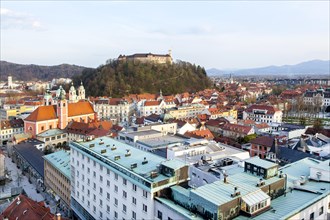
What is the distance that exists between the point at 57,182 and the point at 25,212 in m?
11.4

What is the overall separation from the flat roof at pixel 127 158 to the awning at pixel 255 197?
433 cm

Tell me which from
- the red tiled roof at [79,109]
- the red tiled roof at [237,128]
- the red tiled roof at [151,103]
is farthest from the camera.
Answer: the red tiled roof at [151,103]

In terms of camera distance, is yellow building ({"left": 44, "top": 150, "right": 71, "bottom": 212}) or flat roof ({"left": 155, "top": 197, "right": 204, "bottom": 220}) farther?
yellow building ({"left": 44, "top": 150, "right": 71, "bottom": 212})

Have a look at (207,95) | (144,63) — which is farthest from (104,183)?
(144,63)

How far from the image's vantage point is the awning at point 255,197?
15.0 metres

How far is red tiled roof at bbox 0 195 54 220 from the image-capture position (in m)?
19.9

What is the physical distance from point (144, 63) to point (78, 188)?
299ft

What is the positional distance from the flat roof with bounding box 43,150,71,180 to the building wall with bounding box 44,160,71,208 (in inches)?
16.6

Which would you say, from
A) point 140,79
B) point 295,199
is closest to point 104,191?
point 295,199

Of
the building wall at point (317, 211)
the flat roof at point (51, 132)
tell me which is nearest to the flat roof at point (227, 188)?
the building wall at point (317, 211)

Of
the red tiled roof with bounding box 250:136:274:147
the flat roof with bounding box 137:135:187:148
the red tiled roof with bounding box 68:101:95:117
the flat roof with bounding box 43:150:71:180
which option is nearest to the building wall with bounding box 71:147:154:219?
the flat roof with bounding box 43:150:71:180

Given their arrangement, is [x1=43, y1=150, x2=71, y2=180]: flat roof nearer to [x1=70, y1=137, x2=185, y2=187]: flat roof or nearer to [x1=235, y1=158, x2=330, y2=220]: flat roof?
[x1=70, y1=137, x2=185, y2=187]: flat roof

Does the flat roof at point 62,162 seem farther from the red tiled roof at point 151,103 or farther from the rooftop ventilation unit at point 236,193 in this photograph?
the red tiled roof at point 151,103

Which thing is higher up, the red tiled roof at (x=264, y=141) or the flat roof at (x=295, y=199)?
the flat roof at (x=295, y=199)
